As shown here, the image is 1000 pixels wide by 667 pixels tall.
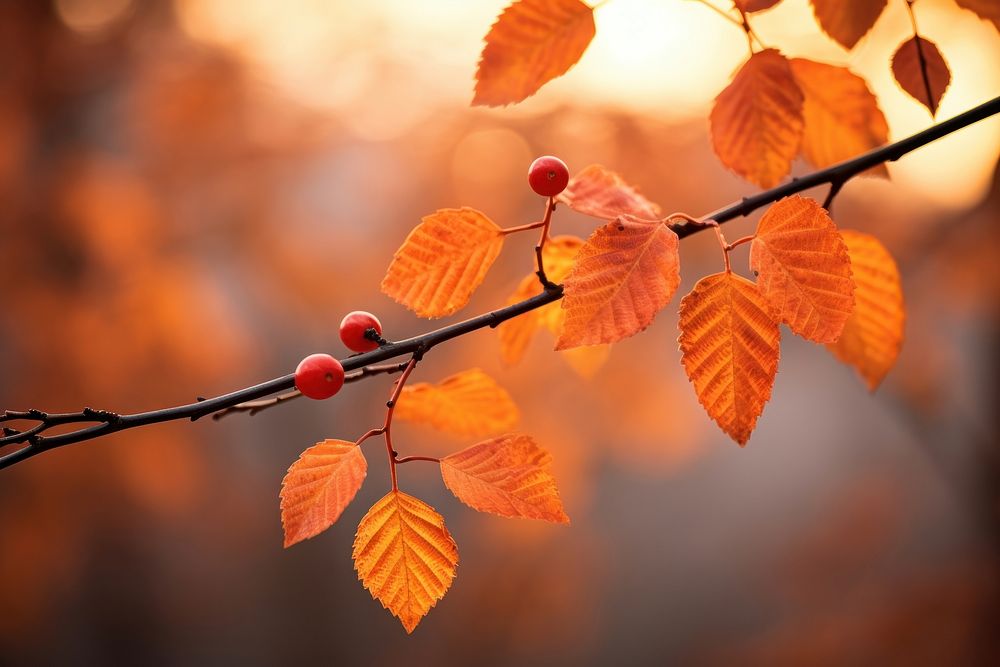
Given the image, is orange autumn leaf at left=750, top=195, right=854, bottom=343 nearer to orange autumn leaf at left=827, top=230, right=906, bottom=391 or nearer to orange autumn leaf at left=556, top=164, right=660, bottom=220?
orange autumn leaf at left=556, top=164, right=660, bottom=220

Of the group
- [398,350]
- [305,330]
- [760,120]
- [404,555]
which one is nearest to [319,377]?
[398,350]

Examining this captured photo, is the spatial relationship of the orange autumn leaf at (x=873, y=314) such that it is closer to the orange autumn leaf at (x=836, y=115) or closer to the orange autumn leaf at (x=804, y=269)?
the orange autumn leaf at (x=836, y=115)

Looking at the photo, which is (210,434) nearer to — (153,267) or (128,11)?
(153,267)

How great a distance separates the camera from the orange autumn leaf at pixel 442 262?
59 centimetres

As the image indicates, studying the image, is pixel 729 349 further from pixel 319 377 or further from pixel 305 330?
pixel 305 330

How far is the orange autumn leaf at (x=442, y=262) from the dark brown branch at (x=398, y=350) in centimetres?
5

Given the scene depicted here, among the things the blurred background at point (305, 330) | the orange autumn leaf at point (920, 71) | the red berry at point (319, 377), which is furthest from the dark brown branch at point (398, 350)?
the blurred background at point (305, 330)

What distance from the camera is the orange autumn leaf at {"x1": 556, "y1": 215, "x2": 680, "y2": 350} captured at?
455 mm

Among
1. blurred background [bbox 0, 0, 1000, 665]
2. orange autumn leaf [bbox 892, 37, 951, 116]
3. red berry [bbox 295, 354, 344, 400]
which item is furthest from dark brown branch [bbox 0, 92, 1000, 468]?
blurred background [bbox 0, 0, 1000, 665]

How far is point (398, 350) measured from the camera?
523 mm

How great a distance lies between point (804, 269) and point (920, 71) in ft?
1.04

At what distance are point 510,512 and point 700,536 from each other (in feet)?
32.0

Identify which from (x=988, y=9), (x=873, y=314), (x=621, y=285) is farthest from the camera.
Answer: (x=873, y=314)

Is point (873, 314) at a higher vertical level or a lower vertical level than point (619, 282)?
lower
